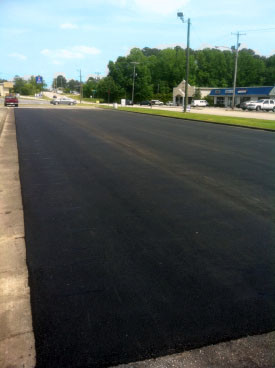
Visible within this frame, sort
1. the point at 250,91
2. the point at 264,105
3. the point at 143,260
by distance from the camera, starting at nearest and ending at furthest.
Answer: the point at 143,260, the point at 264,105, the point at 250,91

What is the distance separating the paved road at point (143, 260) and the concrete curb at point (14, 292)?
0.30 feet

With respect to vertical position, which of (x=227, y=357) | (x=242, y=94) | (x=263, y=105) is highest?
(x=242, y=94)

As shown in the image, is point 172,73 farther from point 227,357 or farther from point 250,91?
point 227,357

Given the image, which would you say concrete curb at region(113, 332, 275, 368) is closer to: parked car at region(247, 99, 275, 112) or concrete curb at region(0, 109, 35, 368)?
concrete curb at region(0, 109, 35, 368)

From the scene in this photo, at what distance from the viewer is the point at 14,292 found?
12.5 ft

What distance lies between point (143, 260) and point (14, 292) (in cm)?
149

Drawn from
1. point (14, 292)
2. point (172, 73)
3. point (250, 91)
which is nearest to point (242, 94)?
point (250, 91)

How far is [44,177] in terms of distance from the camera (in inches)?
354

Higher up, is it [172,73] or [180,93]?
[172,73]

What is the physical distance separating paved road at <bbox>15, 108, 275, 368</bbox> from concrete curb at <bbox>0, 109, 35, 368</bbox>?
0.30 feet

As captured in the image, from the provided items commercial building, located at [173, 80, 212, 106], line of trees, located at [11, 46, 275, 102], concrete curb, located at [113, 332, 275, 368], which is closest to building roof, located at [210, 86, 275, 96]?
commercial building, located at [173, 80, 212, 106]

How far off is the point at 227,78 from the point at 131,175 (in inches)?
4883

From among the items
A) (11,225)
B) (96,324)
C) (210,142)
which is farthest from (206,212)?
(210,142)

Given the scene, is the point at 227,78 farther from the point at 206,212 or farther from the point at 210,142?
the point at 206,212
